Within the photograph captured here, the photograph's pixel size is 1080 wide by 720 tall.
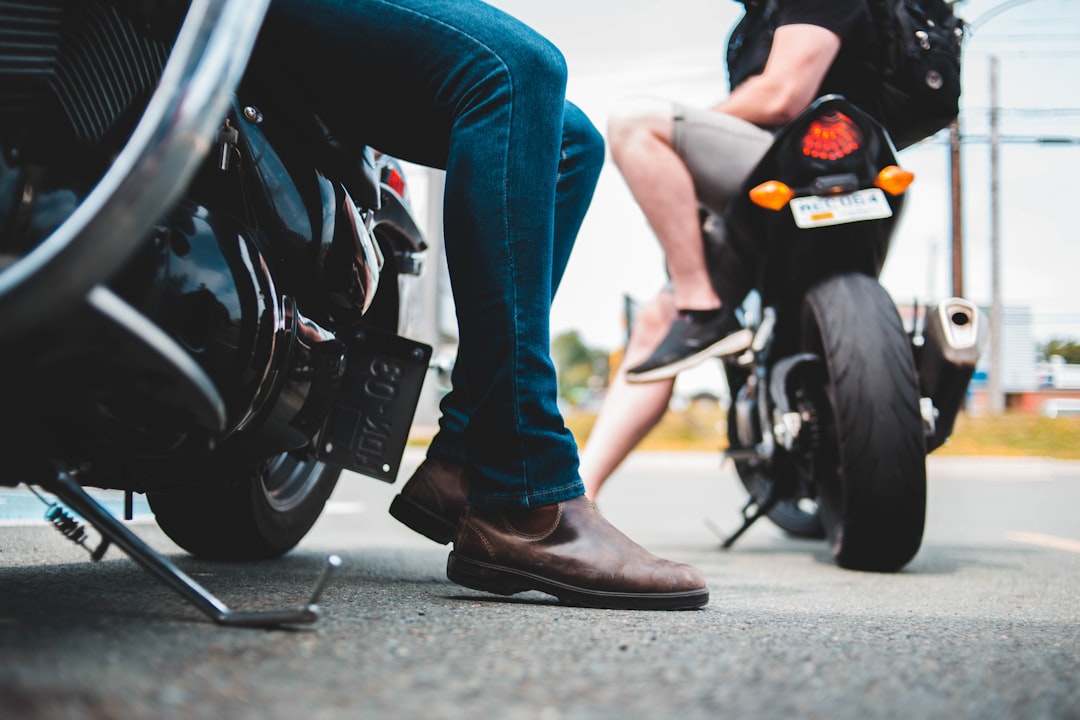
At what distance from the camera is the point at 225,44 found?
79 centimetres

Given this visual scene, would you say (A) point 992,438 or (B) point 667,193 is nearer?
(B) point 667,193

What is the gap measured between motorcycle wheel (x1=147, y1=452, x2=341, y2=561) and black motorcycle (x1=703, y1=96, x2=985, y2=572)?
3.85 feet

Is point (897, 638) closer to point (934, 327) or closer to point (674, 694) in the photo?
point (674, 694)

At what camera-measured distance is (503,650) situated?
2.95 feet

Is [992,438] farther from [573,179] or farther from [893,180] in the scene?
[573,179]

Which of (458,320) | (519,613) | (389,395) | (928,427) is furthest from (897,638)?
(928,427)

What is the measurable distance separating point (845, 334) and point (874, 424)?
22cm

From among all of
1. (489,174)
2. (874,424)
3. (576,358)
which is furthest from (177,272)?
(576,358)

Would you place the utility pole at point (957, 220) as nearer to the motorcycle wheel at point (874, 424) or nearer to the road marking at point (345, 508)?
the road marking at point (345, 508)

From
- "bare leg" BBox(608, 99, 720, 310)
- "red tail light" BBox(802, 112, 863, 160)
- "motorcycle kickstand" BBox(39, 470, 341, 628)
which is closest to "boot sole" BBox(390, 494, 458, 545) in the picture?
"motorcycle kickstand" BBox(39, 470, 341, 628)

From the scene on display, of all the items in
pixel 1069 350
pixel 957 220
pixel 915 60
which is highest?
pixel 957 220

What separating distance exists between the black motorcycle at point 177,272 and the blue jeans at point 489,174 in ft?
0.46

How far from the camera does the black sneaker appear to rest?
7.57ft

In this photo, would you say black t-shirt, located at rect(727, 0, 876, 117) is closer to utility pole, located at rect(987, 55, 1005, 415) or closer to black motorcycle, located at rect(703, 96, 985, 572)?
black motorcycle, located at rect(703, 96, 985, 572)
